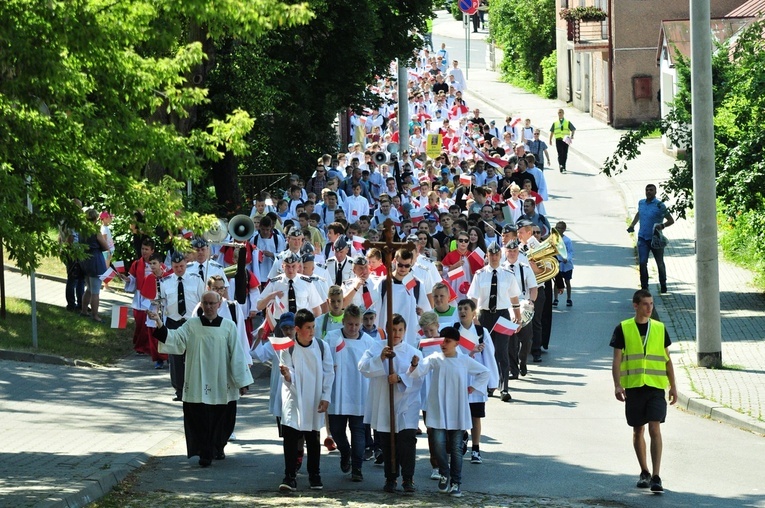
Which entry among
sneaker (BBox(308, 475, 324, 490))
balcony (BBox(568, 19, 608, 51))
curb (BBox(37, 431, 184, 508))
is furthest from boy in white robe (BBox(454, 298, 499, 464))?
balcony (BBox(568, 19, 608, 51))

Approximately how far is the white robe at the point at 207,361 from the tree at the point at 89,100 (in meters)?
1.02

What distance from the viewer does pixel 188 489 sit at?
12.4m

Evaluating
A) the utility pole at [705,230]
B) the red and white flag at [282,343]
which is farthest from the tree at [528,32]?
the red and white flag at [282,343]

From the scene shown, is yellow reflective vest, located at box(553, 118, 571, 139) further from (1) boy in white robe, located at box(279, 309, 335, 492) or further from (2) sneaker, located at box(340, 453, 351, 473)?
(1) boy in white robe, located at box(279, 309, 335, 492)

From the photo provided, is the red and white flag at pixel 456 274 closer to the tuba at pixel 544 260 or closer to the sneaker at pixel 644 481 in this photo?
the tuba at pixel 544 260

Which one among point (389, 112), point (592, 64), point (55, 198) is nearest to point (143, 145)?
point (55, 198)

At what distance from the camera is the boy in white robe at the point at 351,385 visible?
12.7m

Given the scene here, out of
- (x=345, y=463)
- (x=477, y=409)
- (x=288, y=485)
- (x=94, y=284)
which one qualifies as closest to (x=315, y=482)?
(x=288, y=485)

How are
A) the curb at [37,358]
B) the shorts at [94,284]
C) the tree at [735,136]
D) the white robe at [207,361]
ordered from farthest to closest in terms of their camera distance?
1. the tree at [735,136]
2. the shorts at [94,284]
3. the curb at [37,358]
4. the white robe at [207,361]

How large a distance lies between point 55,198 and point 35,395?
5.42 meters

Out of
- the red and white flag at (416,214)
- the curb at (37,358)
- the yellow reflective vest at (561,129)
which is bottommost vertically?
the curb at (37,358)

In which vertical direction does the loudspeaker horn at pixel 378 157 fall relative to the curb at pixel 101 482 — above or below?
above

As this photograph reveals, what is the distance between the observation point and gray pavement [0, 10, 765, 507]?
12070 mm

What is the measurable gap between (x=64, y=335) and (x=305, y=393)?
8.49 m
